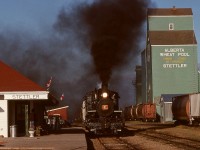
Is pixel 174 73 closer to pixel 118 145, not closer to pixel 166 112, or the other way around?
pixel 166 112

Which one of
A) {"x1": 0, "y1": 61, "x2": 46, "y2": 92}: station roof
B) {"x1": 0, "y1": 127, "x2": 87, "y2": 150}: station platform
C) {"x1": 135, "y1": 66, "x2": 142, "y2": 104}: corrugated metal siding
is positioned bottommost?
{"x1": 0, "y1": 127, "x2": 87, "y2": 150}: station platform

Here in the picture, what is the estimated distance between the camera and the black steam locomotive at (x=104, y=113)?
2758cm

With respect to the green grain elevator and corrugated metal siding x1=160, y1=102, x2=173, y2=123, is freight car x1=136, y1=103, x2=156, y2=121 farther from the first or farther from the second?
the green grain elevator

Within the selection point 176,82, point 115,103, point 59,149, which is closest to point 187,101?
point 115,103

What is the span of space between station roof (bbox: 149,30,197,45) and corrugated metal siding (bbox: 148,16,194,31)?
870 millimetres

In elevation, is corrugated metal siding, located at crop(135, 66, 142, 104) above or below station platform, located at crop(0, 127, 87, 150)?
above

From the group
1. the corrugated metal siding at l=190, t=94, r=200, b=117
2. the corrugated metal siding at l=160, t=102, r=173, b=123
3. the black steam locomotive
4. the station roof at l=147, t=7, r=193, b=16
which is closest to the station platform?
the black steam locomotive

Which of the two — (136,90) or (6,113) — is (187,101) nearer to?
(6,113)

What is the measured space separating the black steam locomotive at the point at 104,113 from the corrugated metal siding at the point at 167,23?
49697 mm

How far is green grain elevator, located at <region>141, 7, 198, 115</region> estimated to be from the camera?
242ft

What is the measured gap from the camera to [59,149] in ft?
63.2

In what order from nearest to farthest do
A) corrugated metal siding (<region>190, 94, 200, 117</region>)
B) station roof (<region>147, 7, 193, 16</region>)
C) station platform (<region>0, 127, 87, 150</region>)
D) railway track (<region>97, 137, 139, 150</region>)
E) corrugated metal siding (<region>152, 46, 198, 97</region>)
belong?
station platform (<region>0, 127, 87, 150</region>) < railway track (<region>97, 137, 139, 150</region>) < corrugated metal siding (<region>190, 94, 200, 117</region>) < corrugated metal siding (<region>152, 46, 198, 97</region>) < station roof (<region>147, 7, 193, 16</region>)

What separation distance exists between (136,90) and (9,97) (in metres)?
70.0

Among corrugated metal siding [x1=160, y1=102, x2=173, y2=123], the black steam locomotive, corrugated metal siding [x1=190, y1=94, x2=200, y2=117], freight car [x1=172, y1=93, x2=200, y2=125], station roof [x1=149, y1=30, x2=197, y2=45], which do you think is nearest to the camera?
the black steam locomotive
